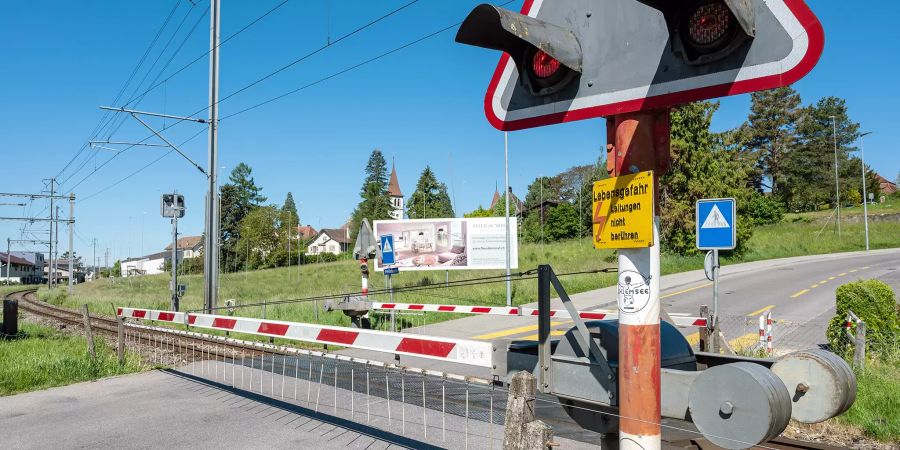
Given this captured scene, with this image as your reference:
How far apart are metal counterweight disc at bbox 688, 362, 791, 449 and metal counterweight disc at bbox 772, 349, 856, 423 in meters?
0.20

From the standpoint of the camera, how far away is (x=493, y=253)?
942 inches

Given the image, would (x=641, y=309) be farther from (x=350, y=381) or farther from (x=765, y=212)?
(x=765, y=212)

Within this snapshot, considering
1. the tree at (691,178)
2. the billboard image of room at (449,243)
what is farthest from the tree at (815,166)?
the billboard image of room at (449,243)

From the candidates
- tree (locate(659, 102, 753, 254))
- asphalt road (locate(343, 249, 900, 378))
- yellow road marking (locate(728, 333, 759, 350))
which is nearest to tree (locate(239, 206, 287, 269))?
tree (locate(659, 102, 753, 254))

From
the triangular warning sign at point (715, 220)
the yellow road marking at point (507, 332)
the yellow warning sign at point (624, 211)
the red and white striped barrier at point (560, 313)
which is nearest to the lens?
the yellow warning sign at point (624, 211)

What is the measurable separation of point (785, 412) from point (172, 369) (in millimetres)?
8834

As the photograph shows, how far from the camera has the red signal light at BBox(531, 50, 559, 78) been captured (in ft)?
9.39

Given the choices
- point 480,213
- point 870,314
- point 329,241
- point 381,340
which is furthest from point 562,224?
point 329,241

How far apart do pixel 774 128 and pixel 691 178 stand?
4974cm

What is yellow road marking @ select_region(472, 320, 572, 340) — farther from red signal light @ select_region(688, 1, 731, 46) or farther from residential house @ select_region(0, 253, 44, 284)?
residential house @ select_region(0, 253, 44, 284)

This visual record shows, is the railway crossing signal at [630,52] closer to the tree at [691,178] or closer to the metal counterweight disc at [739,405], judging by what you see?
the metal counterweight disc at [739,405]

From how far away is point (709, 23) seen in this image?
→ 7.74 feet

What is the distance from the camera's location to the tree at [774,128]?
77.2 meters

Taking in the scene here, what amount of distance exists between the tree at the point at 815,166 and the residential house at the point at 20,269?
137452mm
